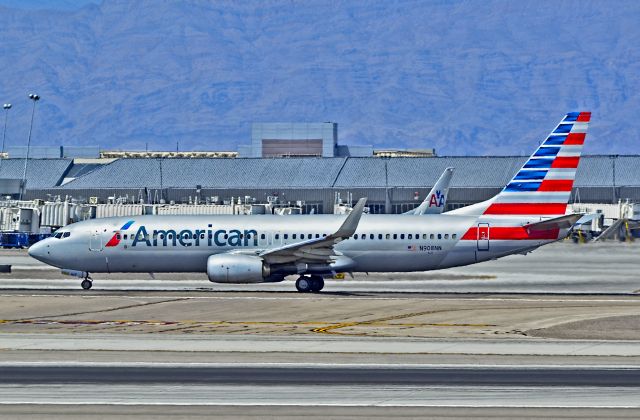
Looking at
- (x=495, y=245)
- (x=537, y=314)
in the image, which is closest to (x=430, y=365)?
(x=537, y=314)

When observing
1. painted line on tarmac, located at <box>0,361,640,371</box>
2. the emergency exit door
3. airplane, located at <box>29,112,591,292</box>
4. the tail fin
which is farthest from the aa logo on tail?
painted line on tarmac, located at <box>0,361,640,371</box>

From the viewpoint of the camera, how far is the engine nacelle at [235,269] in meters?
55.2

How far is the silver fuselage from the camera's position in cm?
5644

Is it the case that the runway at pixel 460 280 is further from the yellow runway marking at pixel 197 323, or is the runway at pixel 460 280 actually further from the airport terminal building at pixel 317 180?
the airport terminal building at pixel 317 180

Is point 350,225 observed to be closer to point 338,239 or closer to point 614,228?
point 338,239

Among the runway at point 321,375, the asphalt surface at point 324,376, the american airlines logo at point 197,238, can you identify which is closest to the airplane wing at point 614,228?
the american airlines logo at point 197,238

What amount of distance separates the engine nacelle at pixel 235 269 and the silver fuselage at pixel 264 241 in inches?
63.0

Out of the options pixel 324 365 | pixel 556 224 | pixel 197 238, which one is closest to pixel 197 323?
pixel 324 365

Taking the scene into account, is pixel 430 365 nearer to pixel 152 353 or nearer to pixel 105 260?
pixel 152 353

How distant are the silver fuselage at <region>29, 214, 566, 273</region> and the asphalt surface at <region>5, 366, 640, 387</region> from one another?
26177mm

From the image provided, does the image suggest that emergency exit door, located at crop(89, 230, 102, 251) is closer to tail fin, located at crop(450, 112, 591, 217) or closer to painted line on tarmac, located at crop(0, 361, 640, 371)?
tail fin, located at crop(450, 112, 591, 217)

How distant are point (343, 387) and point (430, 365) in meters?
4.45

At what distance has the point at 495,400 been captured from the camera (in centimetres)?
2531

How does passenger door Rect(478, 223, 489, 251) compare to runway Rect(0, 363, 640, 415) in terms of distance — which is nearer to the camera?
runway Rect(0, 363, 640, 415)
